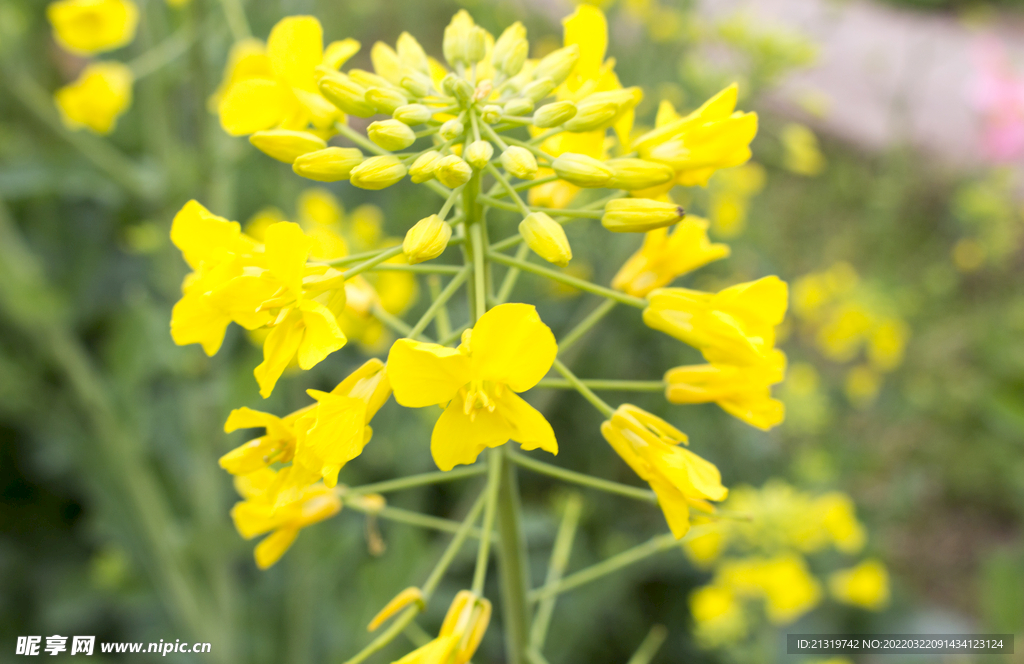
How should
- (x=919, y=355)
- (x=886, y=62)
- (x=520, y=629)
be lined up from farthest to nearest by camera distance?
1. (x=886, y=62)
2. (x=919, y=355)
3. (x=520, y=629)

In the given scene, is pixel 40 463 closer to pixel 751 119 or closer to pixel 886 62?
pixel 751 119

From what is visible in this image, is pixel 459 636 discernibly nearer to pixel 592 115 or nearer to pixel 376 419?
pixel 592 115

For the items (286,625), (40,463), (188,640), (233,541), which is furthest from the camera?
(40,463)

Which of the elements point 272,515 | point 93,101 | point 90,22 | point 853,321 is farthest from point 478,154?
point 853,321

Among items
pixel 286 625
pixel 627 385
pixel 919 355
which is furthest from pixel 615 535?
pixel 919 355

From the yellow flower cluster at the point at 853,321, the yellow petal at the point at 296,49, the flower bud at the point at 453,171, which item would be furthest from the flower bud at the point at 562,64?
the yellow flower cluster at the point at 853,321

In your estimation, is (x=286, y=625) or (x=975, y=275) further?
(x=975, y=275)

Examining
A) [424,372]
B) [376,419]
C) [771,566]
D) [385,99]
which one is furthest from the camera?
[376,419]

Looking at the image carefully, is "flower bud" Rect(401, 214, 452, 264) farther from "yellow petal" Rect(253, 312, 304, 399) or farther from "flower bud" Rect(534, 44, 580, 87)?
"flower bud" Rect(534, 44, 580, 87)
